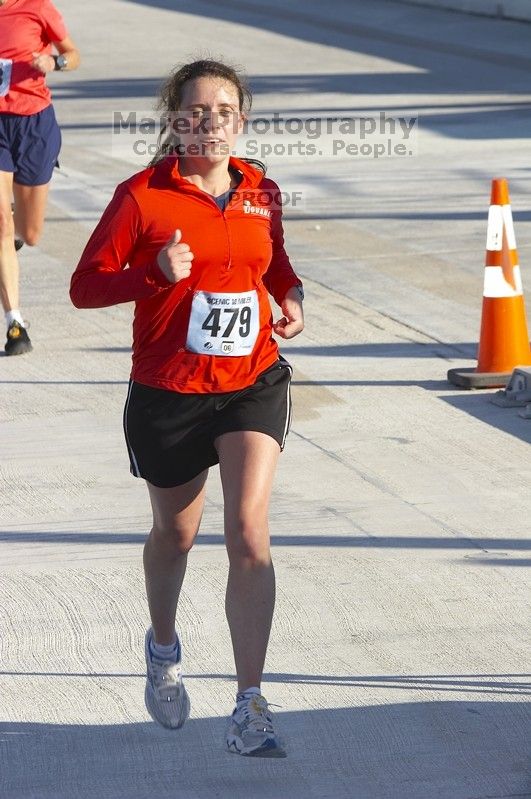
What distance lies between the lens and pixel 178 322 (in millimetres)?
4000

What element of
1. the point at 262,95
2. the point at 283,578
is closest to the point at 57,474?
the point at 283,578

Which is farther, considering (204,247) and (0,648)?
(0,648)

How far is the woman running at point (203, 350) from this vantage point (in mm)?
3934

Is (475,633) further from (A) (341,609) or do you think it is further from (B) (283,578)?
(B) (283,578)

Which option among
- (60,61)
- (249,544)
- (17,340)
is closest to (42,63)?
(60,61)

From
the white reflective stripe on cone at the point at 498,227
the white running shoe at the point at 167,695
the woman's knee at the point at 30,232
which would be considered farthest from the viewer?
the woman's knee at the point at 30,232

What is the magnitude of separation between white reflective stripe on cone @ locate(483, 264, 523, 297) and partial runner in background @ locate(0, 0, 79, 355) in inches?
98.0

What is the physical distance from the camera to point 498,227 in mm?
7719

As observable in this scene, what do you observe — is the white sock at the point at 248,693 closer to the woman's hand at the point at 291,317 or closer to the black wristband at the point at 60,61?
the woman's hand at the point at 291,317

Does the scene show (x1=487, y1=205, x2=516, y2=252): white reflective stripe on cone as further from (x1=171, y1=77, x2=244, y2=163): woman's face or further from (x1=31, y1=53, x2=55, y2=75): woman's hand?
(x1=171, y1=77, x2=244, y2=163): woman's face

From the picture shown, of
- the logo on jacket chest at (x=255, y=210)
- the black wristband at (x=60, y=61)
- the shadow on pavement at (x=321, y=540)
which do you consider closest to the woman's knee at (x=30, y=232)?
the black wristband at (x=60, y=61)

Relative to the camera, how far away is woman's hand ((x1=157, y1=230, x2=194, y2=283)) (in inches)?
147

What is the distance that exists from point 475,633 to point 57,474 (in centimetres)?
233

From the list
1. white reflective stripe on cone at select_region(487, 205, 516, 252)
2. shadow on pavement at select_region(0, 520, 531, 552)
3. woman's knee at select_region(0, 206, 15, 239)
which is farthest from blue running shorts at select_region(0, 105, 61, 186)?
shadow on pavement at select_region(0, 520, 531, 552)
